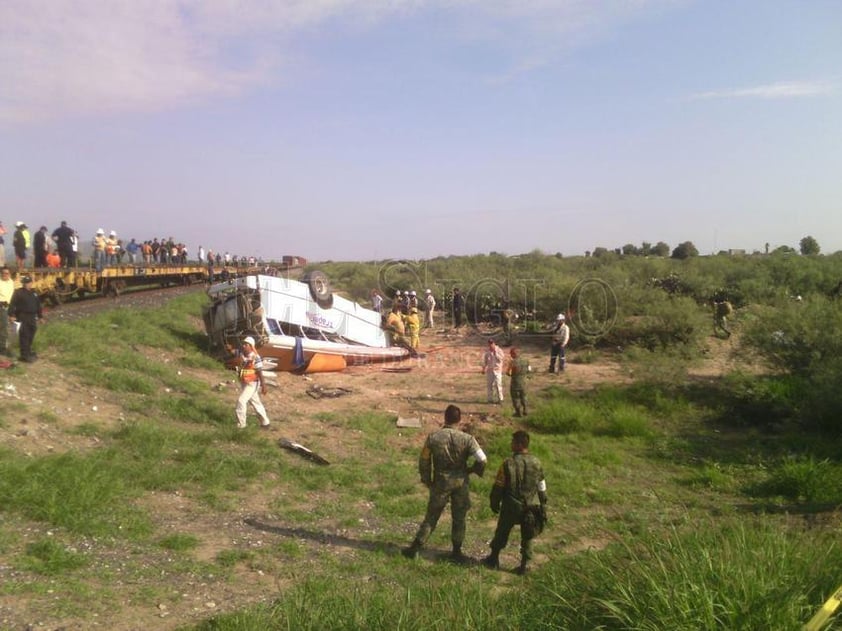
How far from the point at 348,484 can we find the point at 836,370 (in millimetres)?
8203

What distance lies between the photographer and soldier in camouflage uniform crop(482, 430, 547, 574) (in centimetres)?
586

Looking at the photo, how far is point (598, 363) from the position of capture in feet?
59.0

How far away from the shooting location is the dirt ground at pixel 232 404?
450 cm

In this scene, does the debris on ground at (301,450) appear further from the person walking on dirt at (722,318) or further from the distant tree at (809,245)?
the distant tree at (809,245)

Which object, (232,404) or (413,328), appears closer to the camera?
(232,404)

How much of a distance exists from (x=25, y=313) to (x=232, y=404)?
141 inches

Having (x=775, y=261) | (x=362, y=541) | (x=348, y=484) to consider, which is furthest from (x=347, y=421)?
(x=775, y=261)

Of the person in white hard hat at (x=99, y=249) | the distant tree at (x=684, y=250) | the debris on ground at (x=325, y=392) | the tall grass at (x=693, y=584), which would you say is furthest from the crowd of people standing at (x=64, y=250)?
the distant tree at (x=684, y=250)

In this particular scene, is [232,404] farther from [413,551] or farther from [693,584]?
[693,584]

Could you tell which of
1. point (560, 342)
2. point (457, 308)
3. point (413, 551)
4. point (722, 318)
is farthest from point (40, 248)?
point (722, 318)

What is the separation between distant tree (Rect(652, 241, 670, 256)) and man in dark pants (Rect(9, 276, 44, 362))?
196 feet

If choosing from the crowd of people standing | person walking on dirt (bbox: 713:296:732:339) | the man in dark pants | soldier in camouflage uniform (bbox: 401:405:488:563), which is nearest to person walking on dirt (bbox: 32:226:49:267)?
the crowd of people standing

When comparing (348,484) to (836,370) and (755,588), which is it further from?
(836,370)

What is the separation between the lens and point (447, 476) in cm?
601
